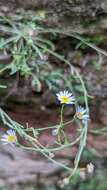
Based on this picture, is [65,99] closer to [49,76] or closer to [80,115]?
[80,115]

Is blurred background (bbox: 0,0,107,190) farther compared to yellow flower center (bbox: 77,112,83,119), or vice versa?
blurred background (bbox: 0,0,107,190)

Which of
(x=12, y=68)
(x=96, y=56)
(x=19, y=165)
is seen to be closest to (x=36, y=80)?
(x=12, y=68)

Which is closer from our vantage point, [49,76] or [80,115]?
[80,115]

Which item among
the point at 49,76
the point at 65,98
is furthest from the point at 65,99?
the point at 49,76

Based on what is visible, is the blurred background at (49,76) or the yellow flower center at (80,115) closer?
the yellow flower center at (80,115)

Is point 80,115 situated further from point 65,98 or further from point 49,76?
point 49,76

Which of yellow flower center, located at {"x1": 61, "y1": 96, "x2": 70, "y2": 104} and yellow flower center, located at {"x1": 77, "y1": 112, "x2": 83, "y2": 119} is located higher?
yellow flower center, located at {"x1": 61, "y1": 96, "x2": 70, "y2": 104}

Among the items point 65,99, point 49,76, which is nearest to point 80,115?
point 65,99

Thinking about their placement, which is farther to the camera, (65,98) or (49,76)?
(49,76)

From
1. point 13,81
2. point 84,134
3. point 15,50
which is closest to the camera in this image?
point 84,134

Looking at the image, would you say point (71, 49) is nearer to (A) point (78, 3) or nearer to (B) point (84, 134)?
(A) point (78, 3)

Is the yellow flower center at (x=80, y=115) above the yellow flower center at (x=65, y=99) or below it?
below
